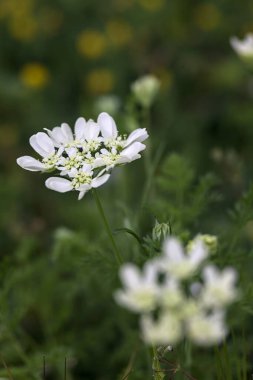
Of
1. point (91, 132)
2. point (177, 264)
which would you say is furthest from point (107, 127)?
point (177, 264)

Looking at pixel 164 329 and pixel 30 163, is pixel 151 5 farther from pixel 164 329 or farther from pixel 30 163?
pixel 164 329

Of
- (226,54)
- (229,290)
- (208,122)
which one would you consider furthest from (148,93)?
(226,54)

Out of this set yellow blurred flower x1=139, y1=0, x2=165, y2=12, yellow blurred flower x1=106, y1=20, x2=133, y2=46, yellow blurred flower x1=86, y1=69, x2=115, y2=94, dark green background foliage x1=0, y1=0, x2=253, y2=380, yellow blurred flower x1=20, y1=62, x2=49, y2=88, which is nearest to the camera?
dark green background foliage x1=0, y1=0, x2=253, y2=380

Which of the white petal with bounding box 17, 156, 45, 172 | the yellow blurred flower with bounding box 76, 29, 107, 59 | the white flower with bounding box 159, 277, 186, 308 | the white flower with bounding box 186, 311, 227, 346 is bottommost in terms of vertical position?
the white flower with bounding box 186, 311, 227, 346

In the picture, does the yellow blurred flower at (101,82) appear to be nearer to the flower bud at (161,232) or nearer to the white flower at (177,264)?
the flower bud at (161,232)

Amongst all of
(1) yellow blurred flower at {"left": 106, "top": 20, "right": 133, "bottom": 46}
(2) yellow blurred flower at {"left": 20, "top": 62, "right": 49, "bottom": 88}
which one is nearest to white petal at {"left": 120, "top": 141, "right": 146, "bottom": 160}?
(2) yellow blurred flower at {"left": 20, "top": 62, "right": 49, "bottom": 88}

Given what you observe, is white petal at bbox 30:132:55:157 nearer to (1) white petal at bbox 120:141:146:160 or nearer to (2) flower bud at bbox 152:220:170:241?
(1) white petal at bbox 120:141:146:160
